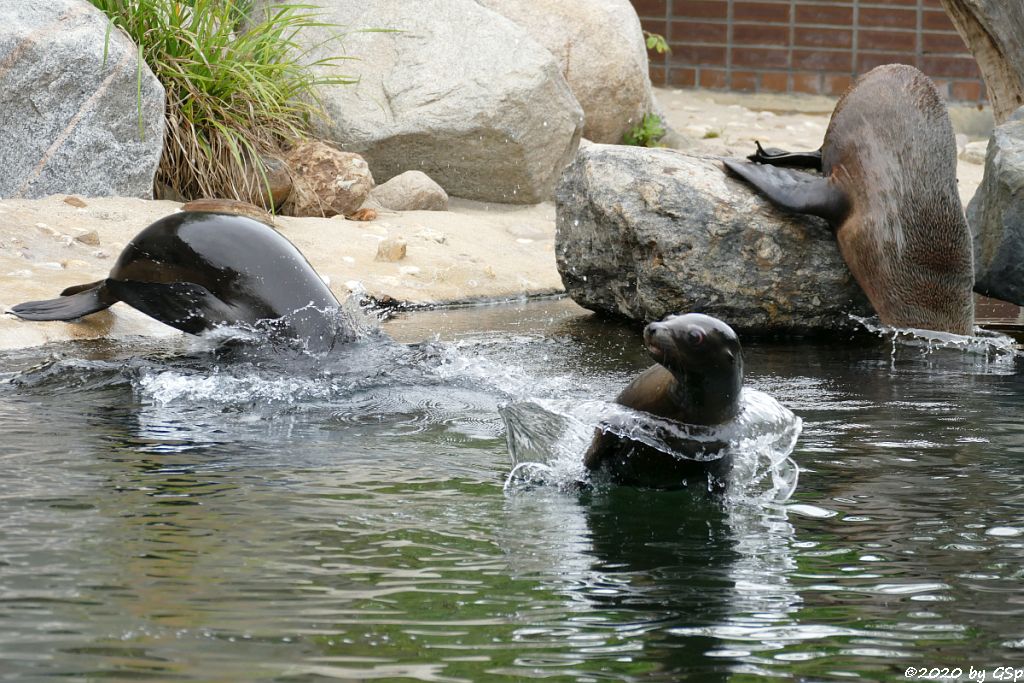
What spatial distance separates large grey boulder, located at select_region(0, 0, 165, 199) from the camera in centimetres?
730

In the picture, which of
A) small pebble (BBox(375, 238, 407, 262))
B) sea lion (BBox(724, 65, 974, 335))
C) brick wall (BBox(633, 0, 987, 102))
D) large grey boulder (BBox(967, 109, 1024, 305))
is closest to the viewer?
sea lion (BBox(724, 65, 974, 335))

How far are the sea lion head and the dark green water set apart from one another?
38 centimetres

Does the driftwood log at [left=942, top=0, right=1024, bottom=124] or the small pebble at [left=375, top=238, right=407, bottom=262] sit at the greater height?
the driftwood log at [left=942, top=0, right=1024, bottom=124]

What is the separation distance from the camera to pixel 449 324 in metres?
6.29

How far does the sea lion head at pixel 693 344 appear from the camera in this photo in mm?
3088

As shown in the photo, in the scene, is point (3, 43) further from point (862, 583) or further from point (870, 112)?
point (862, 583)

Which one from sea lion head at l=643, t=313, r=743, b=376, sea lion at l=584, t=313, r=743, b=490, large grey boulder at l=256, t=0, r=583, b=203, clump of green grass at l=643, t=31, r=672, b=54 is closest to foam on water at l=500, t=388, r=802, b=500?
sea lion at l=584, t=313, r=743, b=490

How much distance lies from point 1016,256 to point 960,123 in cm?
853

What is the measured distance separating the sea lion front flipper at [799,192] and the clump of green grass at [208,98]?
10.2ft

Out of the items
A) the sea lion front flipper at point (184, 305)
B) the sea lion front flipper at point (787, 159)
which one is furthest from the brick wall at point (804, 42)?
the sea lion front flipper at point (184, 305)

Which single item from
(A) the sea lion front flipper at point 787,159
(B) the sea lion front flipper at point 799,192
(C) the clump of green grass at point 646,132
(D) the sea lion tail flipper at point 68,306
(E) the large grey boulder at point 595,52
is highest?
(E) the large grey boulder at point 595,52

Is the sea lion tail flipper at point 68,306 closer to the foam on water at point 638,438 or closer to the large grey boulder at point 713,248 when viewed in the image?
the foam on water at point 638,438

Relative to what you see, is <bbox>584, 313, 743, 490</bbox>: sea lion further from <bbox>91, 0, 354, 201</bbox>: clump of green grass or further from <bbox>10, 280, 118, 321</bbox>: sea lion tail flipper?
<bbox>91, 0, 354, 201</bbox>: clump of green grass

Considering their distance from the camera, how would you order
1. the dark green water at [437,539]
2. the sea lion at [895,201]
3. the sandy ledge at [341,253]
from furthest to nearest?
the sea lion at [895,201] < the sandy ledge at [341,253] < the dark green water at [437,539]
